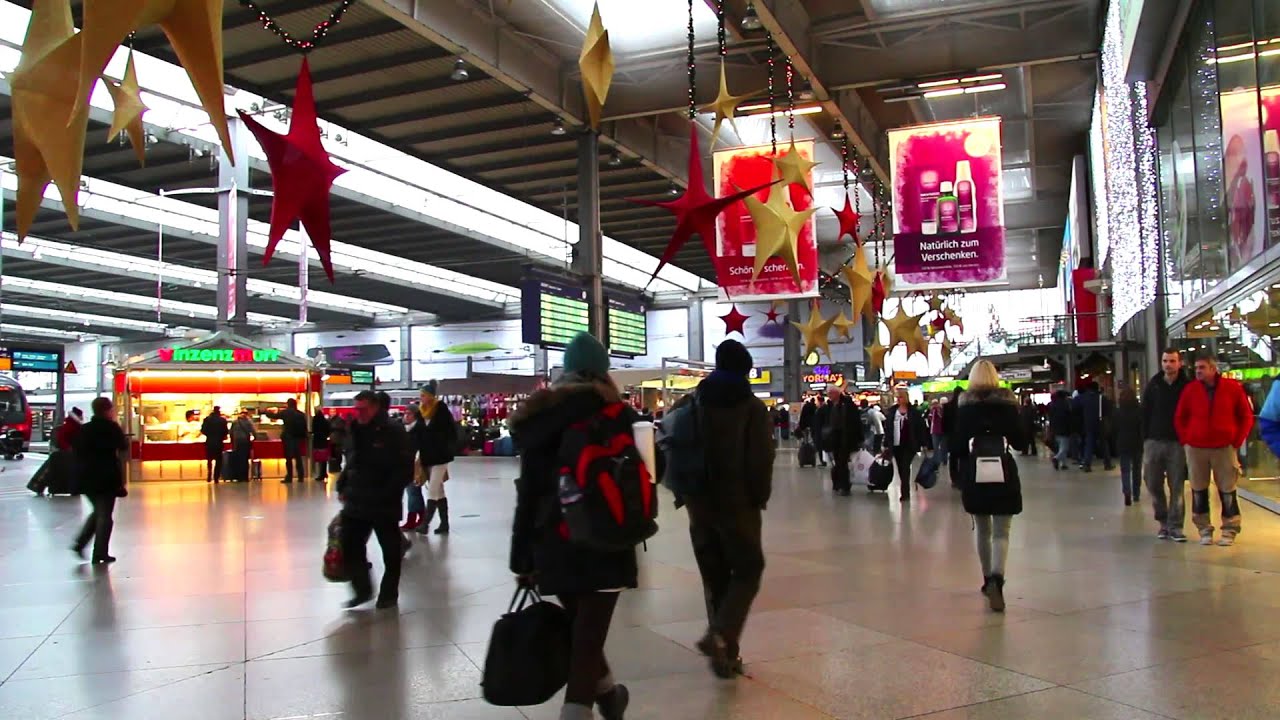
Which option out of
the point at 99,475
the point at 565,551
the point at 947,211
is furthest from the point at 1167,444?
the point at 99,475

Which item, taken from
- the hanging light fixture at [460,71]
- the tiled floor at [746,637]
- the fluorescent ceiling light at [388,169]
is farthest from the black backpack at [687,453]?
the hanging light fixture at [460,71]

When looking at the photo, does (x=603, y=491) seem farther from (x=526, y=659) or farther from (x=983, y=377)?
(x=983, y=377)

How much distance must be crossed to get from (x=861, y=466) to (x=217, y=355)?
1451 centimetres

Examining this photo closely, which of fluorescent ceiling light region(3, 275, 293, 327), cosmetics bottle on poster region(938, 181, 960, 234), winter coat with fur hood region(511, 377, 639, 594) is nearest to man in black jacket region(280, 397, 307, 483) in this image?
cosmetics bottle on poster region(938, 181, 960, 234)

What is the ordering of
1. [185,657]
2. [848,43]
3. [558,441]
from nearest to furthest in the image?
[558,441] < [185,657] < [848,43]

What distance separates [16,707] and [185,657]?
971mm

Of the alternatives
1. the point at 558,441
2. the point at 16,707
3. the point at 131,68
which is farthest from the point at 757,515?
the point at 131,68

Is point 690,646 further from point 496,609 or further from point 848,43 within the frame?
point 848,43

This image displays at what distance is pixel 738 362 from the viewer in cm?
516

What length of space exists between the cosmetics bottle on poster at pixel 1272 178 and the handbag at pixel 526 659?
9.44 metres

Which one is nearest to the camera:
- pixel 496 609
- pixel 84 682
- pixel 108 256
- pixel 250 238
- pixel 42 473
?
pixel 84 682

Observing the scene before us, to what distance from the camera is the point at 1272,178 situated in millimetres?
10312

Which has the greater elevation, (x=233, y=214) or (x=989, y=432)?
(x=233, y=214)

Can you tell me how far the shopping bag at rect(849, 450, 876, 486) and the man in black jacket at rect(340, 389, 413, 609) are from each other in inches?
391
